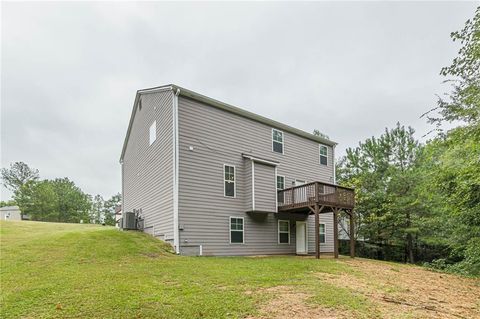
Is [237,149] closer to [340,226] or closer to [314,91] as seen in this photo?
[314,91]

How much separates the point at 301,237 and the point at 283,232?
1.45m

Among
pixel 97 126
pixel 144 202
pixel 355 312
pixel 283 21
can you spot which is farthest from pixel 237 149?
pixel 97 126

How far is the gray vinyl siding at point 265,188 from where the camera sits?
1384 cm

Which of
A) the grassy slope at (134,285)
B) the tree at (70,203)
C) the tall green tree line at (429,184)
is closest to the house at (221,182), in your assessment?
the grassy slope at (134,285)

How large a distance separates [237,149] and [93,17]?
26.9ft

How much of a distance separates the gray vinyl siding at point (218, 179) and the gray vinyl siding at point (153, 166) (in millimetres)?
634

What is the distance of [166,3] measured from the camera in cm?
1340

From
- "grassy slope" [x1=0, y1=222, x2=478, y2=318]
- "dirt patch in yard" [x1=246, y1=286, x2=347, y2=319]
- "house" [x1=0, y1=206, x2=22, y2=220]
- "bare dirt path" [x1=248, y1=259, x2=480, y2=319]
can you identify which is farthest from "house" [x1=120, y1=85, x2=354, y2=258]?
"house" [x1=0, y1=206, x2=22, y2=220]

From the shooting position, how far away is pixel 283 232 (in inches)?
607

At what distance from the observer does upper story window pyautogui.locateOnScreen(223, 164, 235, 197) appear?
13523 millimetres

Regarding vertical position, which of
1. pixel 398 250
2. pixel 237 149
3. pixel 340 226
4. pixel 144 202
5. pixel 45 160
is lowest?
pixel 398 250

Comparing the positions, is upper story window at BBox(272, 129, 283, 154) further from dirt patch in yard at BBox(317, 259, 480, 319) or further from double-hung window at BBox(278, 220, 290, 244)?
dirt patch in yard at BBox(317, 259, 480, 319)

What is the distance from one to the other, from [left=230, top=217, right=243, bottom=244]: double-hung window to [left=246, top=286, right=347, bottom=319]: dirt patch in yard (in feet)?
24.9

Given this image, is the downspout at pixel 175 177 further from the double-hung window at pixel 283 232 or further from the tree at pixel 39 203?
the tree at pixel 39 203
